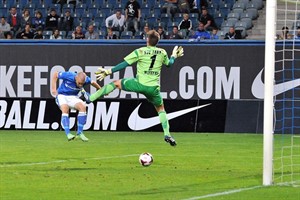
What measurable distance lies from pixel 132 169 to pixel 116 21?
49.9 feet

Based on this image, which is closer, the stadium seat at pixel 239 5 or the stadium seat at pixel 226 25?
the stadium seat at pixel 226 25

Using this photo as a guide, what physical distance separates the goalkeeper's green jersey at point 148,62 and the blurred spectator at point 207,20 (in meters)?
11.3

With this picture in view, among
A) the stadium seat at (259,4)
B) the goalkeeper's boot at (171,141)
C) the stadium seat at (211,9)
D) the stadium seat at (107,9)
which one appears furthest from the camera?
the stadium seat at (107,9)

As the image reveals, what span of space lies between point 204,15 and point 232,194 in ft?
58.2

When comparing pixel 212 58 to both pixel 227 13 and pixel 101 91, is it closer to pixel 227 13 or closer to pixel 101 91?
pixel 227 13

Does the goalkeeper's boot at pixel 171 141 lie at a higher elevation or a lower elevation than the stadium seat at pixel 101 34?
lower

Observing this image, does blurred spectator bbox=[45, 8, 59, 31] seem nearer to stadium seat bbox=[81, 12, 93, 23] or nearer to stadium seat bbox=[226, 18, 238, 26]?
stadium seat bbox=[81, 12, 93, 23]

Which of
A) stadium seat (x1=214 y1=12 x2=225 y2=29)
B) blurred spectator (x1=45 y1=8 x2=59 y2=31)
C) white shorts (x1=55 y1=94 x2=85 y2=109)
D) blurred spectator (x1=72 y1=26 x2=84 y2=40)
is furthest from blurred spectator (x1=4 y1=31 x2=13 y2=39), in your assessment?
white shorts (x1=55 y1=94 x2=85 y2=109)

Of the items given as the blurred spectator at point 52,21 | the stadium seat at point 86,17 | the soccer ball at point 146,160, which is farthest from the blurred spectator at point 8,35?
the soccer ball at point 146,160

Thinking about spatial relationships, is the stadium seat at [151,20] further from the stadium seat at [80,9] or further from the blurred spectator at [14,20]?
the blurred spectator at [14,20]

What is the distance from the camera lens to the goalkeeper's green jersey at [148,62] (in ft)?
59.2

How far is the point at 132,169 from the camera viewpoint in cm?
1591

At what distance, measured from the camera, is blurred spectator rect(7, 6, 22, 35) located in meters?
31.3

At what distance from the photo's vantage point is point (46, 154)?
62.2 ft
